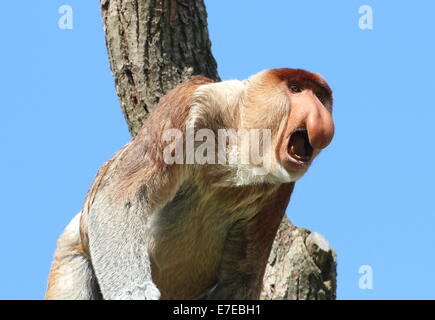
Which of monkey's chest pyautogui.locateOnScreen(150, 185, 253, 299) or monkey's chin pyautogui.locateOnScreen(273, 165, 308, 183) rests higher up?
monkey's chin pyautogui.locateOnScreen(273, 165, 308, 183)

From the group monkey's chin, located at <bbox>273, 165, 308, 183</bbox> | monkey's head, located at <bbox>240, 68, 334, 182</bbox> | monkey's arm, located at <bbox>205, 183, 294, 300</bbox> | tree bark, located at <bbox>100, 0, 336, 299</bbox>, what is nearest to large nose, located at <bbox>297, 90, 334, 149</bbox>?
monkey's head, located at <bbox>240, 68, 334, 182</bbox>

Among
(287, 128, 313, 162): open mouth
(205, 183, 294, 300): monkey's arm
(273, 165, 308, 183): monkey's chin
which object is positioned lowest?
(205, 183, 294, 300): monkey's arm

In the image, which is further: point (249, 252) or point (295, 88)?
point (249, 252)

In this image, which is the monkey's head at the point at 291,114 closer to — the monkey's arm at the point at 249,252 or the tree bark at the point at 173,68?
the monkey's arm at the point at 249,252

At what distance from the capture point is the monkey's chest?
9656mm

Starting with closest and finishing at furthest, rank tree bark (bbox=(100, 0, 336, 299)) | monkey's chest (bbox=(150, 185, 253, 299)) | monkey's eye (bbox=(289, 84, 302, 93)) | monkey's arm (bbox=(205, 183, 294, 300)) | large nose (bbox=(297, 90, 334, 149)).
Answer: large nose (bbox=(297, 90, 334, 149)) → monkey's eye (bbox=(289, 84, 302, 93)) → monkey's chest (bbox=(150, 185, 253, 299)) → monkey's arm (bbox=(205, 183, 294, 300)) → tree bark (bbox=(100, 0, 336, 299))

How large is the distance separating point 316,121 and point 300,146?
40 cm

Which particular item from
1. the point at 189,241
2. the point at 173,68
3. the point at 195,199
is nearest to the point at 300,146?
the point at 195,199

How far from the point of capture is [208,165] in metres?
9.38

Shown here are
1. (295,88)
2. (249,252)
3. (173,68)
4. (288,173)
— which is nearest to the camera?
(288,173)

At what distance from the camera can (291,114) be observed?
30.0 feet

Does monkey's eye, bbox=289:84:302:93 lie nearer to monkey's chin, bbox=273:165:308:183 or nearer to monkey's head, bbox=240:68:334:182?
monkey's head, bbox=240:68:334:182

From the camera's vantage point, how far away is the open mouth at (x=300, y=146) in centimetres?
914

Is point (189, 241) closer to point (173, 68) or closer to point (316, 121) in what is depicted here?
point (316, 121)
